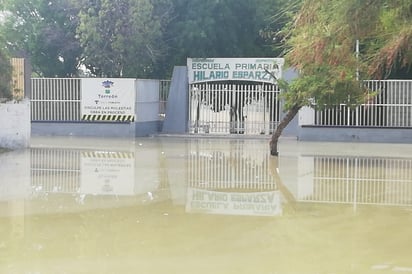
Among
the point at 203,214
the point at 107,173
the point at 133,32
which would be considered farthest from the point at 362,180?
the point at 133,32

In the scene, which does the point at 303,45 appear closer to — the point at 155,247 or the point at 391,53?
the point at 391,53

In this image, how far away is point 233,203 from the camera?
10734 mm

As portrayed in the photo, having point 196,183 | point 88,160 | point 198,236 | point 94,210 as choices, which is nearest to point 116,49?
point 88,160

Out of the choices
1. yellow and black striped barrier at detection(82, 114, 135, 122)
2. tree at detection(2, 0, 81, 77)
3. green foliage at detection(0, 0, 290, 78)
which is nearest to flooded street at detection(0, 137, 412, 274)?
yellow and black striped barrier at detection(82, 114, 135, 122)

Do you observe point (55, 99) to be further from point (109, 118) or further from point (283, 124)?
point (283, 124)

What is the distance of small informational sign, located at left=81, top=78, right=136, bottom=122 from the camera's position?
87.5 ft

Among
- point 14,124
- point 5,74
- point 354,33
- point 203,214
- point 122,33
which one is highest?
point 122,33

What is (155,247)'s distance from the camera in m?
7.55

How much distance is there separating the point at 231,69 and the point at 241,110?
69.1 inches

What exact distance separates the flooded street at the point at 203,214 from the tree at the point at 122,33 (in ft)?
35.1

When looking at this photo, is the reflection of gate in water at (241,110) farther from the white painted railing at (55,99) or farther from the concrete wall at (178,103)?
the white painted railing at (55,99)

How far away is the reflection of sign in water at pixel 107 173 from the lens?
12.1 meters

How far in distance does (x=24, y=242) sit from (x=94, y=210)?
2.28 m

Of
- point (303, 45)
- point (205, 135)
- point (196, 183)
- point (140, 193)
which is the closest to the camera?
point (303, 45)
